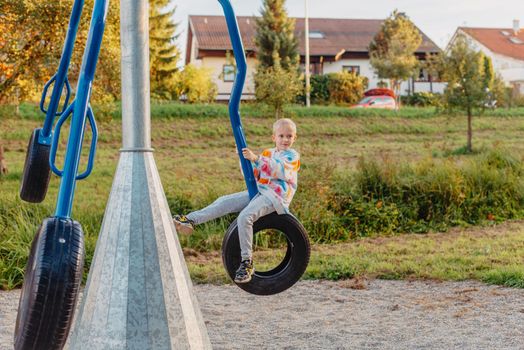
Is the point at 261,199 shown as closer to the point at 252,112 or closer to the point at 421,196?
the point at 421,196

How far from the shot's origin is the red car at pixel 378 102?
32.2 metres

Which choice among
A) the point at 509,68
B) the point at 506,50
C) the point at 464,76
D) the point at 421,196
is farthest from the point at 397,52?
the point at 421,196

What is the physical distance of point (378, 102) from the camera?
106ft

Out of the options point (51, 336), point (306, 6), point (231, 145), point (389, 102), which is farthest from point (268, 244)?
point (306, 6)

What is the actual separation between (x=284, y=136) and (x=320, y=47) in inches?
1657

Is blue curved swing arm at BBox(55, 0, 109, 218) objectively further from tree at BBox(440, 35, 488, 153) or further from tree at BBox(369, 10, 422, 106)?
tree at BBox(369, 10, 422, 106)

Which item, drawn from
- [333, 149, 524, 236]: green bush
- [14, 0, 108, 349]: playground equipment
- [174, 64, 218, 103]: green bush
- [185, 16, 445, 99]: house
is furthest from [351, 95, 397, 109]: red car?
[14, 0, 108, 349]: playground equipment

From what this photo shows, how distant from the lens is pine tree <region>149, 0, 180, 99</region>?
33.1m

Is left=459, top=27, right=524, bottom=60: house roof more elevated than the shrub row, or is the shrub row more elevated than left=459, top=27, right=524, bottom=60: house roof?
left=459, top=27, right=524, bottom=60: house roof

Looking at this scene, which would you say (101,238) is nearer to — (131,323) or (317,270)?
(131,323)

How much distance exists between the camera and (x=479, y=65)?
21797 millimetres

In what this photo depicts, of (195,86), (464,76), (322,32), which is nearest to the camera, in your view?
(464,76)

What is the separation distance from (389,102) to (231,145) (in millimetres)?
11842

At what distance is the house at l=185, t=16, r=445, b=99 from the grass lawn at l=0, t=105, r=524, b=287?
1577cm
